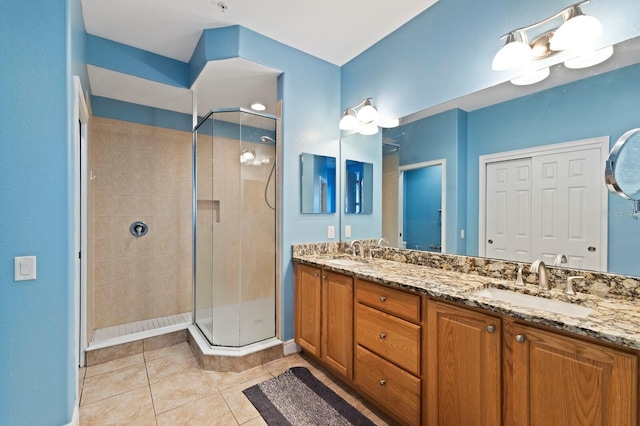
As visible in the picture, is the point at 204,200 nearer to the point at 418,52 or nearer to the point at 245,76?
the point at 245,76

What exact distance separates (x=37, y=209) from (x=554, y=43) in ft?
8.50

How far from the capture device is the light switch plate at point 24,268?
4.12 ft

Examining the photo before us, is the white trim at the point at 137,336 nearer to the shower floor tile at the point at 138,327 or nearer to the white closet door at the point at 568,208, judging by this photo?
the shower floor tile at the point at 138,327

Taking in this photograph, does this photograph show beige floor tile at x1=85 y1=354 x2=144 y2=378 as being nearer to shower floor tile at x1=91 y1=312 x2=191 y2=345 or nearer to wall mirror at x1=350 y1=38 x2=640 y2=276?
shower floor tile at x1=91 y1=312 x2=191 y2=345

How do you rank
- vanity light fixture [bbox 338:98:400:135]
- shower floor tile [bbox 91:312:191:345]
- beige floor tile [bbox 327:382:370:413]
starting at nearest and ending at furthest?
beige floor tile [bbox 327:382:370:413]
vanity light fixture [bbox 338:98:400:135]
shower floor tile [bbox 91:312:191:345]

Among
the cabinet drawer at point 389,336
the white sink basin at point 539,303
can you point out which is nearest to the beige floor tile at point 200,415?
the cabinet drawer at point 389,336

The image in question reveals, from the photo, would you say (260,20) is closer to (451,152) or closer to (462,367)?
(451,152)

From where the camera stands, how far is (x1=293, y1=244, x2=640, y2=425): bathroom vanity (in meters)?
0.94

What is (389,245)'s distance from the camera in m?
2.42

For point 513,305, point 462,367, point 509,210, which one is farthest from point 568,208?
point 462,367

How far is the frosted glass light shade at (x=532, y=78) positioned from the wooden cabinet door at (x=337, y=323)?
5.01 ft

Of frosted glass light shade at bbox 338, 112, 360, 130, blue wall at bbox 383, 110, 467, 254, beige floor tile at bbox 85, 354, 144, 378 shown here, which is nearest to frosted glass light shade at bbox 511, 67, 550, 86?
blue wall at bbox 383, 110, 467, 254

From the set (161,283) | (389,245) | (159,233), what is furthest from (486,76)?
(161,283)

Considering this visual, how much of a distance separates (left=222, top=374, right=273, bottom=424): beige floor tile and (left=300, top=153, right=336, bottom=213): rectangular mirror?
142 cm
